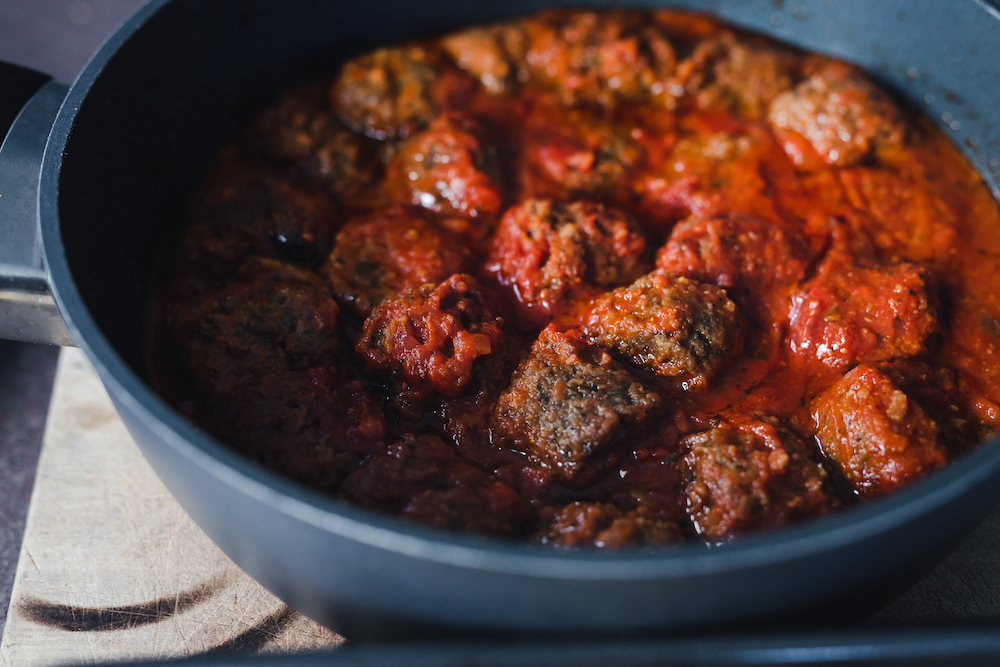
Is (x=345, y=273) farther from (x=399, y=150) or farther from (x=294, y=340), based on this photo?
(x=399, y=150)

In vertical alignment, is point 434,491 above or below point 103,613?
above

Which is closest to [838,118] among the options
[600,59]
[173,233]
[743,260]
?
[743,260]

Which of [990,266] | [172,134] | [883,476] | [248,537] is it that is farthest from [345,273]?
[990,266]

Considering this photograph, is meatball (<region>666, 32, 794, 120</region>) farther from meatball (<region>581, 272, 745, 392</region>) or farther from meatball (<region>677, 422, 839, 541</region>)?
meatball (<region>677, 422, 839, 541</region>)

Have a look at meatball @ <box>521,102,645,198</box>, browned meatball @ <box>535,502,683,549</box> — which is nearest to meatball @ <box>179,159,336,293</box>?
meatball @ <box>521,102,645,198</box>

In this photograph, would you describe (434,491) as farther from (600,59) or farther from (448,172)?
(600,59)

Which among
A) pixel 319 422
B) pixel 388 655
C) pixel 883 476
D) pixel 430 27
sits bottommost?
pixel 319 422

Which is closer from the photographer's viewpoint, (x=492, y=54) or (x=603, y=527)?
(x=603, y=527)
